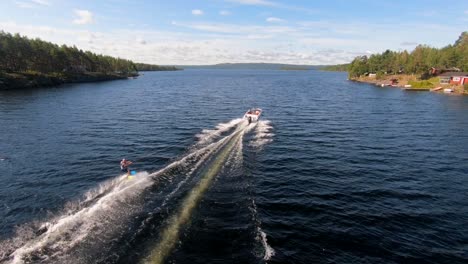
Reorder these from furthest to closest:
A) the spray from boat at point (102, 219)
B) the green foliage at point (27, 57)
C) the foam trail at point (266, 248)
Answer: the green foliage at point (27, 57), the foam trail at point (266, 248), the spray from boat at point (102, 219)

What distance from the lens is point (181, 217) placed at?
28047 mm

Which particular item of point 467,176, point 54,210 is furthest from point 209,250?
point 467,176

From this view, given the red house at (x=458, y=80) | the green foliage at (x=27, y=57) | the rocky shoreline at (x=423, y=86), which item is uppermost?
the green foliage at (x=27, y=57)

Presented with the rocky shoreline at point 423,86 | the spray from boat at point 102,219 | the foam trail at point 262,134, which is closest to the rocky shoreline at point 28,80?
the foam trail at point 262,134

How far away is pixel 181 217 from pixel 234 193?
7.45 meters

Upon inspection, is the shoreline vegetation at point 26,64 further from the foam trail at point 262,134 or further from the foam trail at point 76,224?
the foam trail at point 76,224

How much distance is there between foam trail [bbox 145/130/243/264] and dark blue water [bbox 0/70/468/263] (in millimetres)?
176

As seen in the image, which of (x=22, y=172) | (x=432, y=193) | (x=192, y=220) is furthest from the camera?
(x=22, y=172)

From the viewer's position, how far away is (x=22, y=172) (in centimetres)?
4006

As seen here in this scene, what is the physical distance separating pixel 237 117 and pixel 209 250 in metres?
58.7

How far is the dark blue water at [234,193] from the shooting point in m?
24.4

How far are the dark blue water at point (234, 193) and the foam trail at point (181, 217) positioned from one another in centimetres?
18

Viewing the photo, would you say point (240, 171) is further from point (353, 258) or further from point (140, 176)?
point (353, 258)

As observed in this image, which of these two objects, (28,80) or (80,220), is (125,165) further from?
(28,80)
